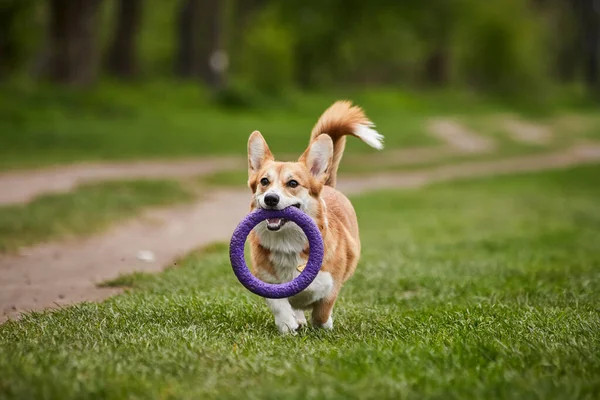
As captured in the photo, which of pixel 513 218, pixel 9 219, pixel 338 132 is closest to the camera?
pixel 338 132

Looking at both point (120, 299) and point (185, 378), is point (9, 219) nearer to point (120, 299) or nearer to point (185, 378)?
point (120, 299)

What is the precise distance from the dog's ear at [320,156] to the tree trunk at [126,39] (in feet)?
89.7

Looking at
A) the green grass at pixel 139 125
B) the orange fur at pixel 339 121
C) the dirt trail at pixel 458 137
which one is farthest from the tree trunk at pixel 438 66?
the orange fur at pixel 339 121

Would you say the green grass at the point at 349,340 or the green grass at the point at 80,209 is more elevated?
the green grass at the point at 349,340

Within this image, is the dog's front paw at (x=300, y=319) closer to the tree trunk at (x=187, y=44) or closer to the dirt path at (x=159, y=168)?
the dirt path at (x=159, y=168)

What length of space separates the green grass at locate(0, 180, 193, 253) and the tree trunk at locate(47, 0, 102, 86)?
9.28 meters

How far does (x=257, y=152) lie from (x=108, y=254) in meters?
4.70

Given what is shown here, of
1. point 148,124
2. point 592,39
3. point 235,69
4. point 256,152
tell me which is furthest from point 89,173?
point 592,39

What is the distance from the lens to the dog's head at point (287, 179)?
18.0 ft

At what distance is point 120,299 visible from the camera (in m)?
6.63

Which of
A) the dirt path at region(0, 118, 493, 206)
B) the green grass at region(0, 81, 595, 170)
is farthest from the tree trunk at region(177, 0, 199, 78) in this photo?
the dirt path at region(0, 118, 493, 206)

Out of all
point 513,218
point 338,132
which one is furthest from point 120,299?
point 513,218

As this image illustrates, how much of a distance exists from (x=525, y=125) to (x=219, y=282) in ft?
96.1

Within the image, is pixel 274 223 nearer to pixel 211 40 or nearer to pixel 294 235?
pixel 294 235
